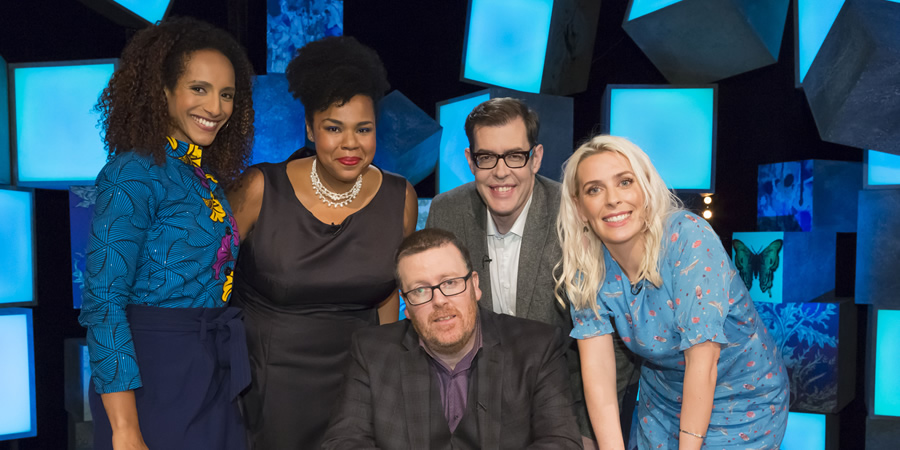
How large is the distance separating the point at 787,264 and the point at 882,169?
2.24 feet

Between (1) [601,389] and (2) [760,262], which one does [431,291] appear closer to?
(1) [601,389]

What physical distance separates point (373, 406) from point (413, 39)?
10.3ft

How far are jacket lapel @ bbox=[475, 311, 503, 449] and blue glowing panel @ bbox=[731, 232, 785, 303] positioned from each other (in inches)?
92.6

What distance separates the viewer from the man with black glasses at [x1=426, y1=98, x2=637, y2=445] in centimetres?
224

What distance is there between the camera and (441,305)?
1847 mm

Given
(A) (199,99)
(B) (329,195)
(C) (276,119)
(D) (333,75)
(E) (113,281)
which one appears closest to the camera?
(E) (113,281)

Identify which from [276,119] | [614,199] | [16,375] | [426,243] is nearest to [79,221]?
[16,375]

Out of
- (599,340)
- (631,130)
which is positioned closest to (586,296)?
(599,340)

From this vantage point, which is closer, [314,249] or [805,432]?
[314,249]

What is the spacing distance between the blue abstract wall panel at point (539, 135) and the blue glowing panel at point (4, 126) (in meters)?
2.17

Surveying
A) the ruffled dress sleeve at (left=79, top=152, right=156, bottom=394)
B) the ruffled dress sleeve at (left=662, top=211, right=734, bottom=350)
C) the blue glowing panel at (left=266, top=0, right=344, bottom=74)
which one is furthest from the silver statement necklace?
the blue glowing panel at (left=266, top=0, right=344, bottom=74)

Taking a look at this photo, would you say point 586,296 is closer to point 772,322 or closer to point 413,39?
point 772,322

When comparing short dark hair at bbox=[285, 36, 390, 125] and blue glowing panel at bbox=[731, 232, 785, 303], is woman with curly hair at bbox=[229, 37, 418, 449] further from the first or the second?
blue glowing panel at bbox=[731, 232, 785, 303]

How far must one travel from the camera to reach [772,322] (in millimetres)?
3605
